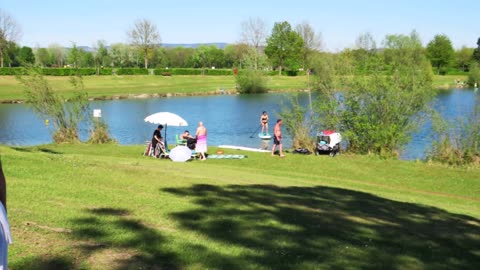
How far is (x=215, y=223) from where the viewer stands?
848 centimetres

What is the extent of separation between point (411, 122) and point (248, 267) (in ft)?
65.7

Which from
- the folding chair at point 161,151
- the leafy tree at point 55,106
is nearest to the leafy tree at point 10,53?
the leafy tree at point 55,106

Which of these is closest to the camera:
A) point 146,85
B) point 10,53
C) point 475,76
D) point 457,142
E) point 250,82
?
point 457,142

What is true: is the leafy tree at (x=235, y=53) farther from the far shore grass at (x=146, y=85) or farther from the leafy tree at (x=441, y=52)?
the leafy tree at (x=441, y=52)

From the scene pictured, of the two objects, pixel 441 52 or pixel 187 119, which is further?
pixel 441 52

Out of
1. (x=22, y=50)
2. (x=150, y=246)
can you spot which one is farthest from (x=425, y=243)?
(x=22, y=50)

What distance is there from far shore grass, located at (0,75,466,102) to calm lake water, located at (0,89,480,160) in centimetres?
834

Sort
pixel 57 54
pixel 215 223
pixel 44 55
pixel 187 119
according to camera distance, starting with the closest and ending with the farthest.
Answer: pixel 215 223
pixel 187 119
pixel 44 55
pixel 57 54

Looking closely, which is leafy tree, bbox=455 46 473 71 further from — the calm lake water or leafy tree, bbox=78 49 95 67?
the calm lake water

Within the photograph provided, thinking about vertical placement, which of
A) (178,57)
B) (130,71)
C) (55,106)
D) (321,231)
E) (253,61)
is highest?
(178,57)

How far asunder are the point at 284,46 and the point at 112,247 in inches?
4599

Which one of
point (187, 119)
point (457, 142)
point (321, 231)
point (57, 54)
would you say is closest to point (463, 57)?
point (57, 54)

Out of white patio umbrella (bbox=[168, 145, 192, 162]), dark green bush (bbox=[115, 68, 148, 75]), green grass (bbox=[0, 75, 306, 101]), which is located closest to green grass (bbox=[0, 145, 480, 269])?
white patio umbrella (bbox=[168, 145, 192, 162])

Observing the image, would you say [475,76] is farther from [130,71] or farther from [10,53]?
[10,53]
